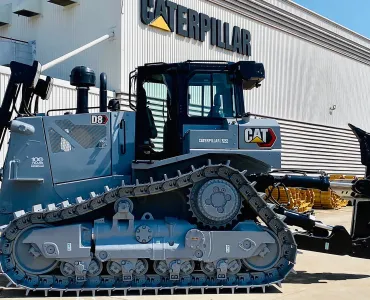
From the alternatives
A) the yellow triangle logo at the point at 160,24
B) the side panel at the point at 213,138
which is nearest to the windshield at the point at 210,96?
the side panel at the point at 213,138

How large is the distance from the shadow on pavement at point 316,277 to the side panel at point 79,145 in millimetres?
3753

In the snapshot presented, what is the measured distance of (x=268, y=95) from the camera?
2559 cm

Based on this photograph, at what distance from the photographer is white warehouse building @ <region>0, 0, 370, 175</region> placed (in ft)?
62.6

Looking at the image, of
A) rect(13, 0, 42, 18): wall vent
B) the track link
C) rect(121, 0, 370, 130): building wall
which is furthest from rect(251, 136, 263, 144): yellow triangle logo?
rect(13, 0, 42, 18): wall vent

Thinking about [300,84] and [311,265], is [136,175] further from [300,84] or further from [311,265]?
[300,84]

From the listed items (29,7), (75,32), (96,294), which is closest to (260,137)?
(96,294)

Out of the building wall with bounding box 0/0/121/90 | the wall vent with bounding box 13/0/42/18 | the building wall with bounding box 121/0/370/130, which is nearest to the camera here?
the building wall with bounding box 0/0/121/90

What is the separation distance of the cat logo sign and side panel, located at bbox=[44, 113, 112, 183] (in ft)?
7.69

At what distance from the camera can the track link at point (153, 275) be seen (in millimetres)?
7672

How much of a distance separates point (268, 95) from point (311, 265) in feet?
52.7

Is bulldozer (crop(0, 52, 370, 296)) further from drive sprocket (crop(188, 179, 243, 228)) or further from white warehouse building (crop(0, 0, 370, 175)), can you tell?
white warehouse building (crop(0, 0, 370, 175))

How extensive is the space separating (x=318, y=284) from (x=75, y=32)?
14860 millimetres

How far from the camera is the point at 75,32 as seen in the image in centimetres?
2006

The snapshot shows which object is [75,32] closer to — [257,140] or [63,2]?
[63,2]
